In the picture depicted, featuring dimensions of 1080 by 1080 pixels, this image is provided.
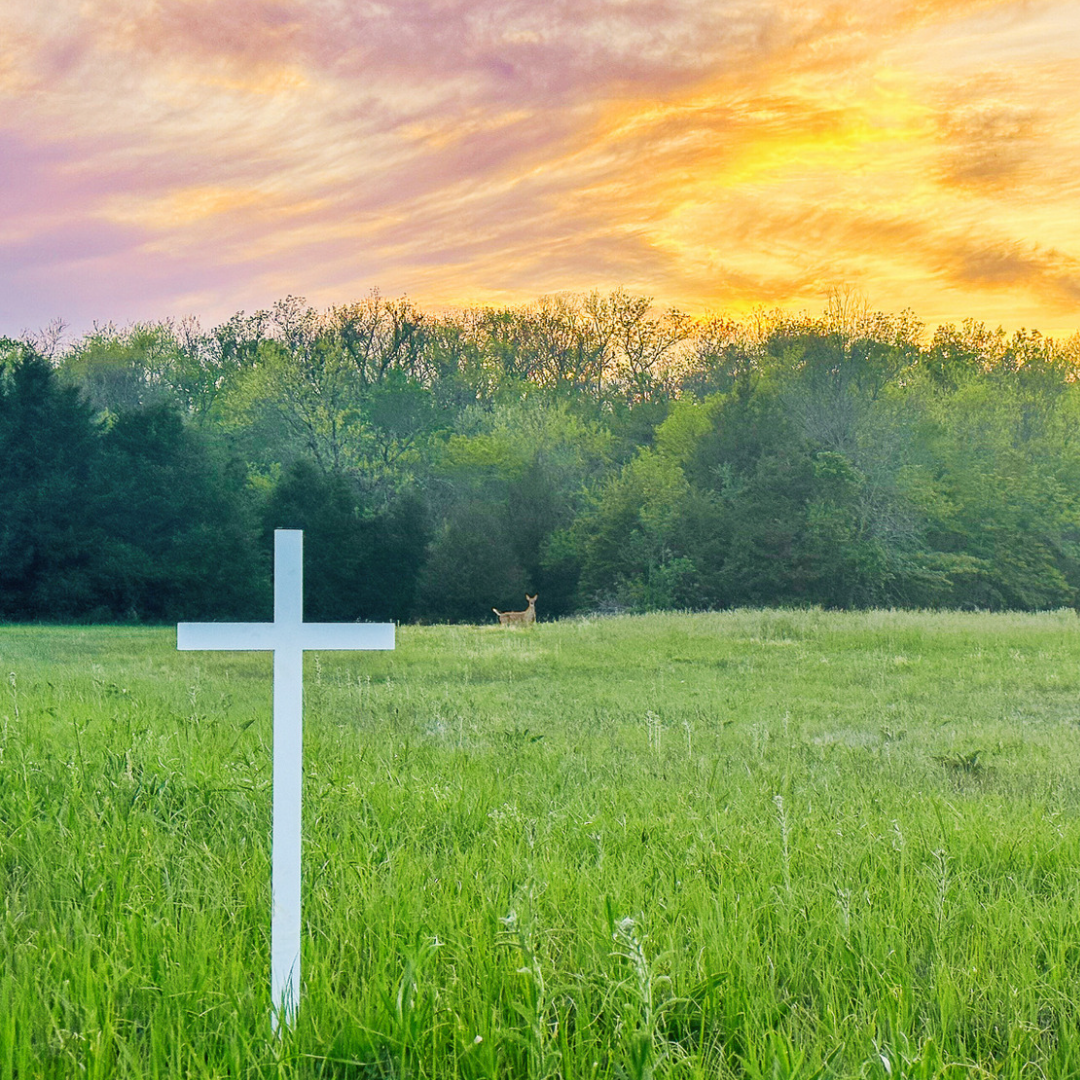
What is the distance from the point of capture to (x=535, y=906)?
3277 millimetres

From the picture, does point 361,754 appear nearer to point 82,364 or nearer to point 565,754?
point 565,754

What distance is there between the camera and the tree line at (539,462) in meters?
35.1

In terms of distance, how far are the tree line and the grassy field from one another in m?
28.8

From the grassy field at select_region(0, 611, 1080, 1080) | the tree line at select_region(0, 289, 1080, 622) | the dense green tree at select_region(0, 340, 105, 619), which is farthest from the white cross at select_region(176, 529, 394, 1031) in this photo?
the dense green tree at select_region(0, 340, 105, 619)

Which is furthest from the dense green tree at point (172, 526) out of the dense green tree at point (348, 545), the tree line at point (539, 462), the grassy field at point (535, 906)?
the grassy field at point (535, 906)

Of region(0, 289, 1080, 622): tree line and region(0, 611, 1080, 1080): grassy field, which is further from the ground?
region(0, 289, 1080, 622): tree line

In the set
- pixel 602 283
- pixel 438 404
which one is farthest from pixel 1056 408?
pixel 438 404

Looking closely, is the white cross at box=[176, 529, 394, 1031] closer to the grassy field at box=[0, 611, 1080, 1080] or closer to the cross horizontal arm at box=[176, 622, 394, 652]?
the cross horizontal arm at box=[176, 622, 394, 652]

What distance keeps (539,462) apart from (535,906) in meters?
40.2

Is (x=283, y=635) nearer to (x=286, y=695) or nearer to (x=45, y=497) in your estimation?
(x=286, y=695)

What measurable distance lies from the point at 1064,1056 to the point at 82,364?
2048 inches

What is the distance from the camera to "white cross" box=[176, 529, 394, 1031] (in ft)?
8.66

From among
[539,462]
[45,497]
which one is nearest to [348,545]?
[539,462]

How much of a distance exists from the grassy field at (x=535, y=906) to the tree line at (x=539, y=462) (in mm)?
28761
